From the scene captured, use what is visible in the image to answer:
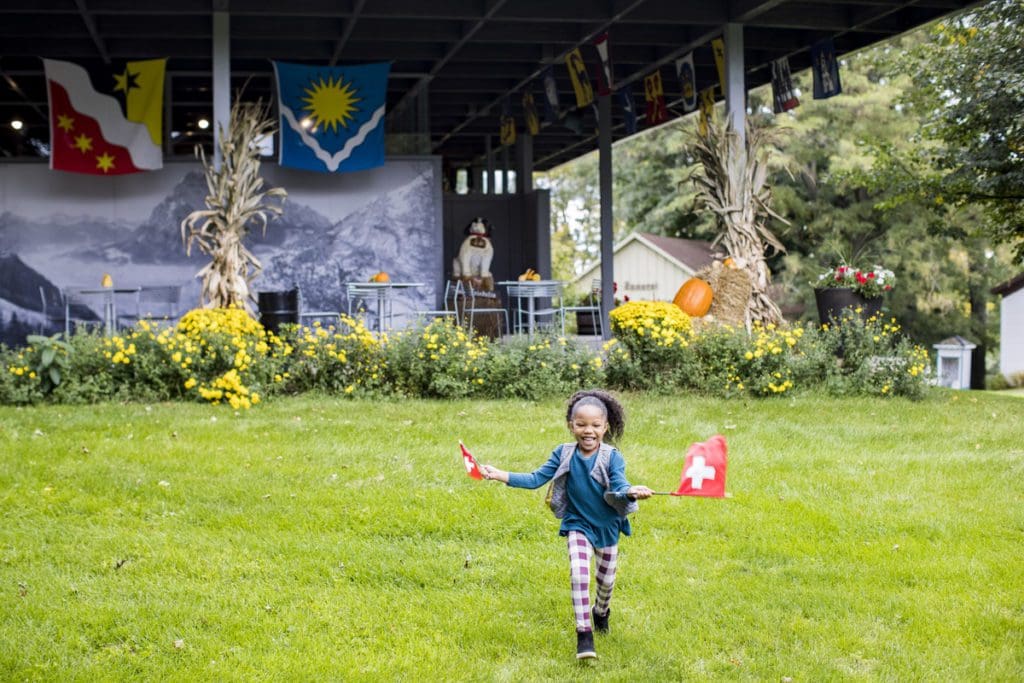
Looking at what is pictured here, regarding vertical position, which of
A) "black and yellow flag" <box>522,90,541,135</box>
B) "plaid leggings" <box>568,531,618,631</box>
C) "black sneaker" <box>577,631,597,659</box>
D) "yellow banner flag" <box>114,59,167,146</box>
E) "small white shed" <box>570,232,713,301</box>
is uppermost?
"black and yellow flag" <box>522,90,541,135</box>

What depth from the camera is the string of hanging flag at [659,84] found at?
1448 cm

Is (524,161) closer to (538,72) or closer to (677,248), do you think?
(538,72)

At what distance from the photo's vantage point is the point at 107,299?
14.0m

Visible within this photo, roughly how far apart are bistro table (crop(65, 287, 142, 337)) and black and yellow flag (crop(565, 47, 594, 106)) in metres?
6.11

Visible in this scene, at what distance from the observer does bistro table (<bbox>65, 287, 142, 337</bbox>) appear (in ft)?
44.4

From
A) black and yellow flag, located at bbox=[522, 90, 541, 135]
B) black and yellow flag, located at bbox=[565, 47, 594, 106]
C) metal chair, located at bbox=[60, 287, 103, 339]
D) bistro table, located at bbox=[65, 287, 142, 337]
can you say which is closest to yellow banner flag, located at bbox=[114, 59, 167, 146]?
bistro table, located at bbox=[65, 287, 142, 337]

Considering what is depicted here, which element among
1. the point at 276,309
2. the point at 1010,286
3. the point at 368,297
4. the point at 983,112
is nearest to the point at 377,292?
the point at 368,297

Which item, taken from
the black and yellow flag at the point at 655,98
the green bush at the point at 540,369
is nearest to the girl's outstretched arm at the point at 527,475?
the green bush at the point at 540,369

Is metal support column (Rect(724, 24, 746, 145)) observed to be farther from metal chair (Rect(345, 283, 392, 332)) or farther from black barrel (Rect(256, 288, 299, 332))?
black barrel (Rect(256, 288, 299, 332))

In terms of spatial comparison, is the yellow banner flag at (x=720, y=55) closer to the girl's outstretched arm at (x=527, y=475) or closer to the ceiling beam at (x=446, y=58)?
the ceiling beam at (x=446, y=58)

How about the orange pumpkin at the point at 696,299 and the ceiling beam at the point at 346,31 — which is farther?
the ceiling beam at the point at 346,31

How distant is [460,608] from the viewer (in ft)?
16.7

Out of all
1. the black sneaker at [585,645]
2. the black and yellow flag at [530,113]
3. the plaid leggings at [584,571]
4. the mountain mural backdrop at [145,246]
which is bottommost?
the black sneaker at [585,645]

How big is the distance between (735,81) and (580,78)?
2.73m
